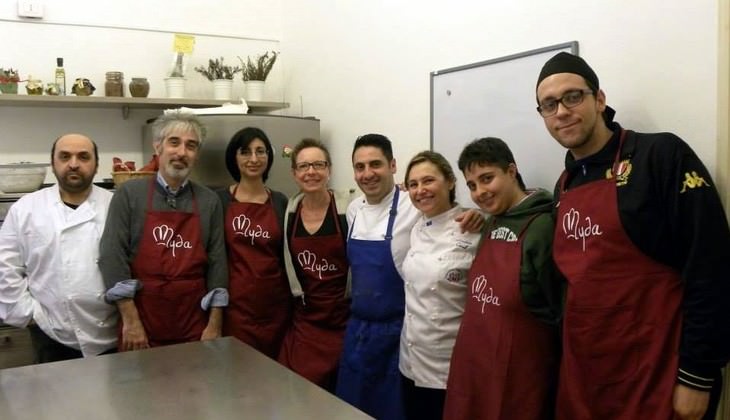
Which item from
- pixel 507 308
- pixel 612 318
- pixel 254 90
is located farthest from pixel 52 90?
pixel 612 318

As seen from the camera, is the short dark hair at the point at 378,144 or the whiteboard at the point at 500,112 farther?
the short dark hair at the point at 378,144

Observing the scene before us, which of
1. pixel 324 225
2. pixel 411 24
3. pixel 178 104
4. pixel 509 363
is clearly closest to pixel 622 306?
pixel 509 363

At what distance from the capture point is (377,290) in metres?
2.06

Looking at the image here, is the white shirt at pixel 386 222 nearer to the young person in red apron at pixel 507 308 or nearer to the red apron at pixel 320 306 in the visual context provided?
the red apron at pixel 320 306

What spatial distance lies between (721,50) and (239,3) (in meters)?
2.88

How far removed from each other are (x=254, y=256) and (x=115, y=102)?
137 cm

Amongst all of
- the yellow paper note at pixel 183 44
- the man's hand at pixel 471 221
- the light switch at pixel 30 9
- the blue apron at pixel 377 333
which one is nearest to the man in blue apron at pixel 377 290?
the blue apron at pixel 377 333

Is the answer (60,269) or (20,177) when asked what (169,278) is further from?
(20,177)

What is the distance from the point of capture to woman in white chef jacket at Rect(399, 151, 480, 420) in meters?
1.81

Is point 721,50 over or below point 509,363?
over

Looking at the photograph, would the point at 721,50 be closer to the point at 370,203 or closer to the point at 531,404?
the point at 531,404

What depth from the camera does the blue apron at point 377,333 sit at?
2049mm

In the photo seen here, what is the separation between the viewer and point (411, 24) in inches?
100

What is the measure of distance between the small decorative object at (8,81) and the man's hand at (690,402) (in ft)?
9.84
